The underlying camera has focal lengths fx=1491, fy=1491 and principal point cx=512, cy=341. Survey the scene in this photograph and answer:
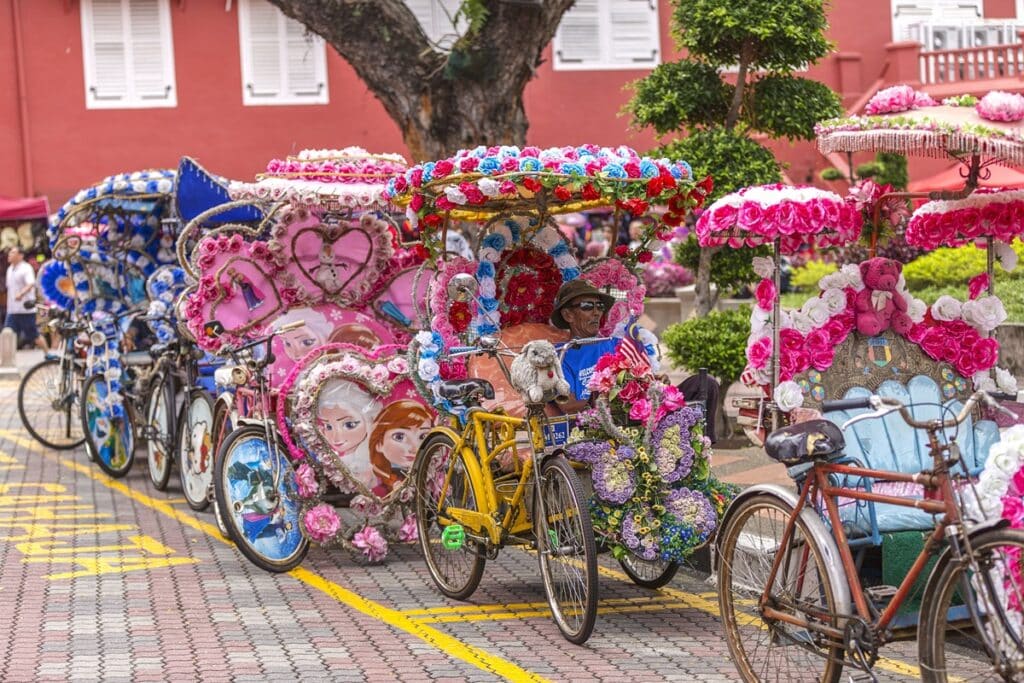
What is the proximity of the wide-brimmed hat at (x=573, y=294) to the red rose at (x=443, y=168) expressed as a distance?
3.56 feet

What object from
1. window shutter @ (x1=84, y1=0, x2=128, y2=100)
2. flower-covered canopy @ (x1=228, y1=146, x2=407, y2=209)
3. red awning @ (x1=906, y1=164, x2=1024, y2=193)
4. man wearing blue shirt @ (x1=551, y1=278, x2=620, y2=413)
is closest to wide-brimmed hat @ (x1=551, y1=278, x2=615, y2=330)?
man wearing blue shirt @ (x1=551, y1=278, x2=620, y2=413)

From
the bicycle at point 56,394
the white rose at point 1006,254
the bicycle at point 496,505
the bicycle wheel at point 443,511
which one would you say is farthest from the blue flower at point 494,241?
the bicycle at point 56,394

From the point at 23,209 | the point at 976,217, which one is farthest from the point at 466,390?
the point at 23,209

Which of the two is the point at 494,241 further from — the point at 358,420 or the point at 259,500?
the point at 259,500

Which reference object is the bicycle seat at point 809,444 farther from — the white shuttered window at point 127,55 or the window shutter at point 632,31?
the window shutter at point 632,31

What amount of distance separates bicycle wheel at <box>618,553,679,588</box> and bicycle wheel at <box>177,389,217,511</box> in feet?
11.5

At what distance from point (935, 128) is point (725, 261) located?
5.56 metres

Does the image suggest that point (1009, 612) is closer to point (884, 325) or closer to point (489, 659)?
point (489, 659)

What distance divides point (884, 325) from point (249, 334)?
173 inches

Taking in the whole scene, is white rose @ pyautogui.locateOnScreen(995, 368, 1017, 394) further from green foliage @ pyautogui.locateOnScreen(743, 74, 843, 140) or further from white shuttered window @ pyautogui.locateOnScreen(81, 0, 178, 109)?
white shuttered window @ pyautogui.locateOnScreen(81, 0, 178, 109)

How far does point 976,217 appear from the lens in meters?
7.99

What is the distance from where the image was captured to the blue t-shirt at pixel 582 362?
27.2ft

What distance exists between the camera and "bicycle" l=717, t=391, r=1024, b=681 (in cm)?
474

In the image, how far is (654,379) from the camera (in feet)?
24.4
